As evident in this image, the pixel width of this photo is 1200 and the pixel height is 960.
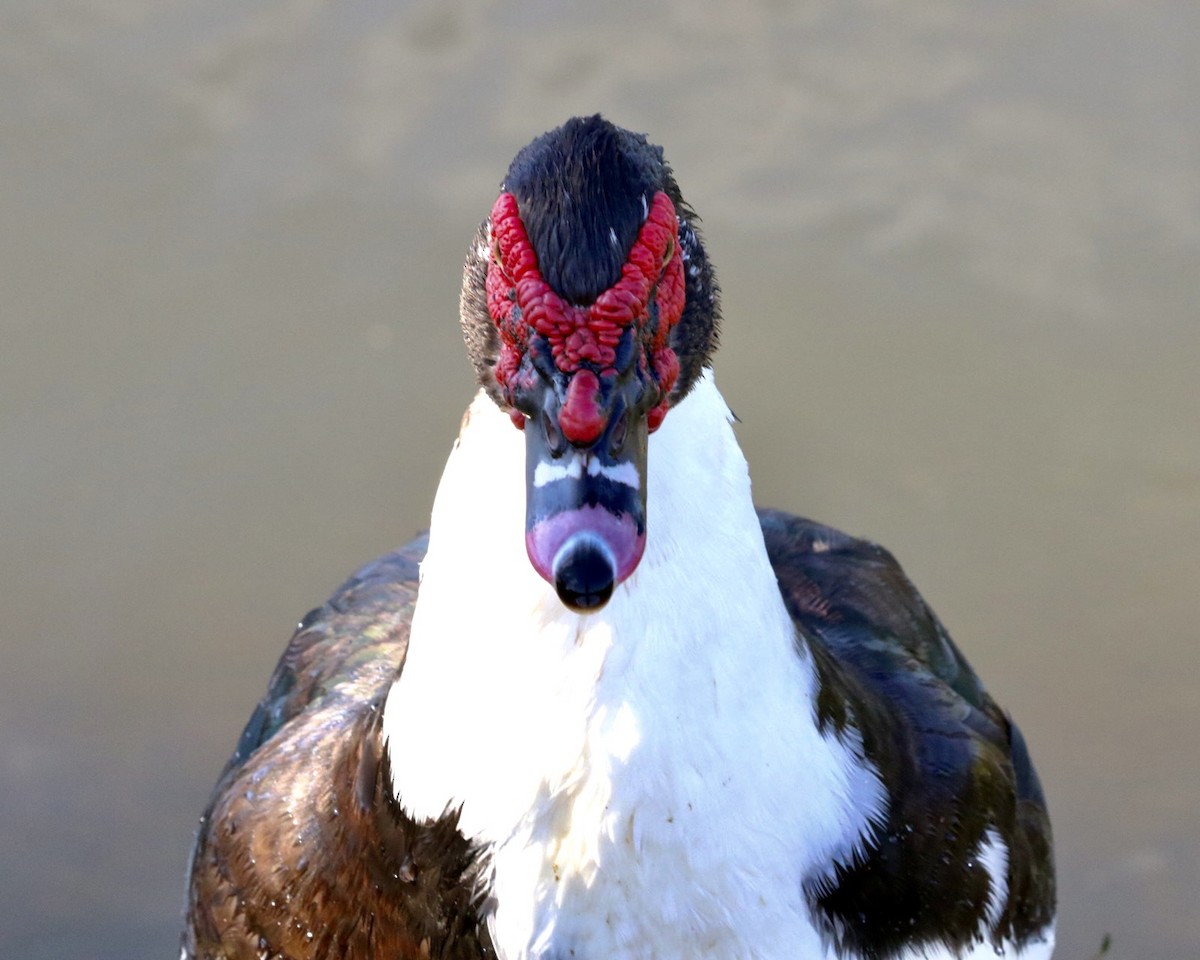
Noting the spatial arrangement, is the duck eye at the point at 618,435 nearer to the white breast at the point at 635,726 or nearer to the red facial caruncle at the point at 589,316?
the red facial caruncle at the point at 589,316

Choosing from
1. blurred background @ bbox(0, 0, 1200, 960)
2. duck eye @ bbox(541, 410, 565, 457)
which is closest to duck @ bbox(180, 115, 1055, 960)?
duck eye @ bbox(541, 410, 565, 457)

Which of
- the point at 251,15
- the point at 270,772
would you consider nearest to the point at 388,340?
the point at 251,15

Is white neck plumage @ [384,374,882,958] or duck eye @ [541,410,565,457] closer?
duck eye @ [541,410,565,457]

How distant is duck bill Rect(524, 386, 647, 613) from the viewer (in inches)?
85.9

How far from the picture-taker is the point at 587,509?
7.25ft

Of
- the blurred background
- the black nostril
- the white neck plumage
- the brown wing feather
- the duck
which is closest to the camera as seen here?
the black nostril

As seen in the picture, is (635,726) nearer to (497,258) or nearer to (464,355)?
(497,258)

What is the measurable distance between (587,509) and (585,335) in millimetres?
225

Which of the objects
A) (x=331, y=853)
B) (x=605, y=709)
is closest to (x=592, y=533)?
(x=605, y=709)

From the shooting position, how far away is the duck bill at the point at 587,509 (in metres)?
2.18

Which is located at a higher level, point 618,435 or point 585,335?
point 585,335

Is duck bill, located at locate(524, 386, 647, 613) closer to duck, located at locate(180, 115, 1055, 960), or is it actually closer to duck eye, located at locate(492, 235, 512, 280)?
duck, located at locate(180, 115, 1055, 960)

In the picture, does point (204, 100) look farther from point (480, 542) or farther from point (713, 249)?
point (480, 542)

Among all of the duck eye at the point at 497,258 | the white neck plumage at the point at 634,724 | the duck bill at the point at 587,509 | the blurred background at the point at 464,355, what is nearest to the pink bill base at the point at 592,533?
the duck bill at the point at 587,509
